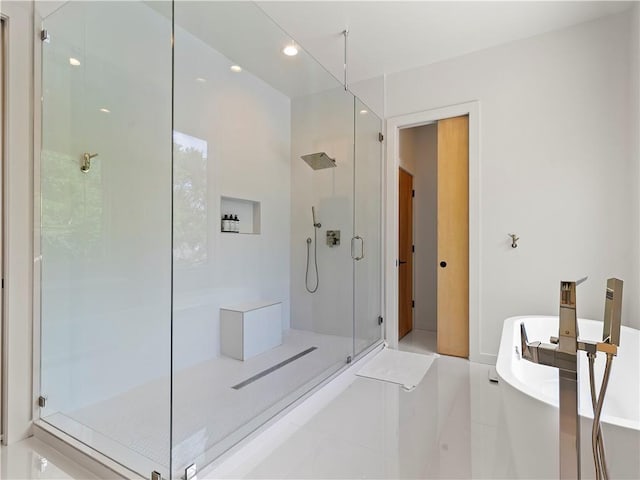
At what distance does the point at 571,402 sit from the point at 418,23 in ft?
9.74

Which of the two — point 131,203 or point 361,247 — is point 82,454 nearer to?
point 131,203

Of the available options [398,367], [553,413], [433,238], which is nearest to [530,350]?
[553,413]

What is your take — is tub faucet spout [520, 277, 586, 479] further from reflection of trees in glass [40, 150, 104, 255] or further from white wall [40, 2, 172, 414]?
reflection of trees in glass [40, 150, 104, 255]

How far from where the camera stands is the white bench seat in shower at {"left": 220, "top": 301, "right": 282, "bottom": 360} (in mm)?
2924

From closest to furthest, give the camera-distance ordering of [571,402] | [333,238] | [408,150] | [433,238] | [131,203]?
[571,402]
[131,203]
[333,238]
[408,150]
[433,238]

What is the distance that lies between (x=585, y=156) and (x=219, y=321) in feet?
11.1

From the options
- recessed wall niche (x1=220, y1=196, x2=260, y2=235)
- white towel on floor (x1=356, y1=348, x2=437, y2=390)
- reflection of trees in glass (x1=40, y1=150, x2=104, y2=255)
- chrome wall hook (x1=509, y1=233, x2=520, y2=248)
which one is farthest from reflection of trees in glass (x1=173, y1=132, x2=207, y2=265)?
chrome wall hook (x1=509, y1=233, x2=520, y2=248)

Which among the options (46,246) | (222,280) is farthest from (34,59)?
(222,280)

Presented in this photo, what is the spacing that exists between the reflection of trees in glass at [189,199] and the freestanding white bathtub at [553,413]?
2.27 m

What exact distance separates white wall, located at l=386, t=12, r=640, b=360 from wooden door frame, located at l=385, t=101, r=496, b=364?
2.3 inches

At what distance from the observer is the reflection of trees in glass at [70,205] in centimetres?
207

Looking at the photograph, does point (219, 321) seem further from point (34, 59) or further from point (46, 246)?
point (34, 59)

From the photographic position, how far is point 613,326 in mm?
839

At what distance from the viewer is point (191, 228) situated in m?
2.79
